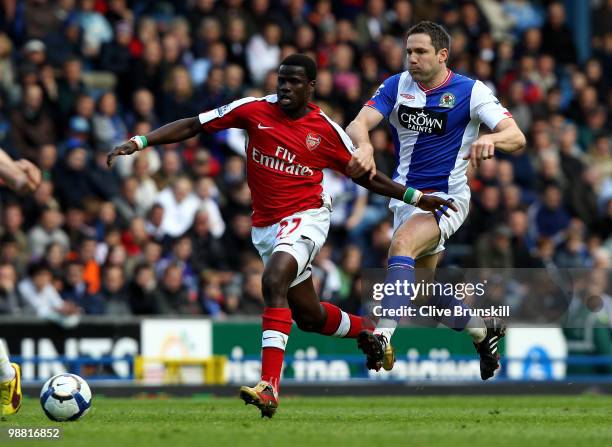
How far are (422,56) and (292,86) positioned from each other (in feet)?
3.86

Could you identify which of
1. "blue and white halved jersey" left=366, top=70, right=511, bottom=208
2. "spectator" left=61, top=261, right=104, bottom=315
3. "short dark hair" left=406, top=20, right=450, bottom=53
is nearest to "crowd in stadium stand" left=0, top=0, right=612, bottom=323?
"spectator" left=61, top=261, right=104, bottom=315

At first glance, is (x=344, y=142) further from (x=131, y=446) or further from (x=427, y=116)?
(x=131, y=446)

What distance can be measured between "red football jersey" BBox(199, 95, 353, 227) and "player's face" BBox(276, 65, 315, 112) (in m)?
0.22

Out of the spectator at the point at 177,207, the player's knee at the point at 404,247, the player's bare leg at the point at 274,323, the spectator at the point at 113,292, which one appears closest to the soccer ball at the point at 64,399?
the player's bare leg at the point at 274,323

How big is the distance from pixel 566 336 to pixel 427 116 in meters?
7.68

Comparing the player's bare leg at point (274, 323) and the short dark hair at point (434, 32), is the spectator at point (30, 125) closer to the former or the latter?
the short dark hair at point (434, 32)

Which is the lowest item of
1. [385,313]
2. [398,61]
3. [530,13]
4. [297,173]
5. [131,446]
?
[131,446]

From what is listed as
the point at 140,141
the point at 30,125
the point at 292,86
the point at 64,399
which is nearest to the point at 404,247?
the point at 292,86

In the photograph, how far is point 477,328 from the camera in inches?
469

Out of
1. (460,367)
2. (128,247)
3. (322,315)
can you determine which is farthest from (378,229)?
(322,315)

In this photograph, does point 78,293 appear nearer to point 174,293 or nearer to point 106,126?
point 174,293

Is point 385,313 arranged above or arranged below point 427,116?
below

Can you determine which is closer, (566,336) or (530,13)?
(566,336)

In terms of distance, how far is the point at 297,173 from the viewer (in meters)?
11.0
